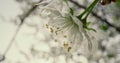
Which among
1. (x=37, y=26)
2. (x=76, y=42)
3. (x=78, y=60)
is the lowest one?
(x=78, y=60)

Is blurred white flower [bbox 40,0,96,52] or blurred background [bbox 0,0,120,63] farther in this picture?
blurred background [bbox 0,0,120,63]

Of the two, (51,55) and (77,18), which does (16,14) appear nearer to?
(51,55)

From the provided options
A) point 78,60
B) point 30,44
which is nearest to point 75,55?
point 78,60

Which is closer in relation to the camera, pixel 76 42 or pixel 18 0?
pixel 76 42

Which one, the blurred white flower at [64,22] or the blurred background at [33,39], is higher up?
the blurred white flower at [64,22]

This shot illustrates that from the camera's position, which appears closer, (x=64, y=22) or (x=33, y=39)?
(x=64, y=22)

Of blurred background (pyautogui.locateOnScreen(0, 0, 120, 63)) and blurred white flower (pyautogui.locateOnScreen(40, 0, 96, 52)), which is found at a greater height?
blurred white flower (pyautogui.locateOnScreen(40, 0, 96, 52))

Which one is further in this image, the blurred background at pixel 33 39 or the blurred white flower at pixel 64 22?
the blurred background at pixel 33 39

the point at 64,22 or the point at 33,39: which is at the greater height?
the point at 64,22
